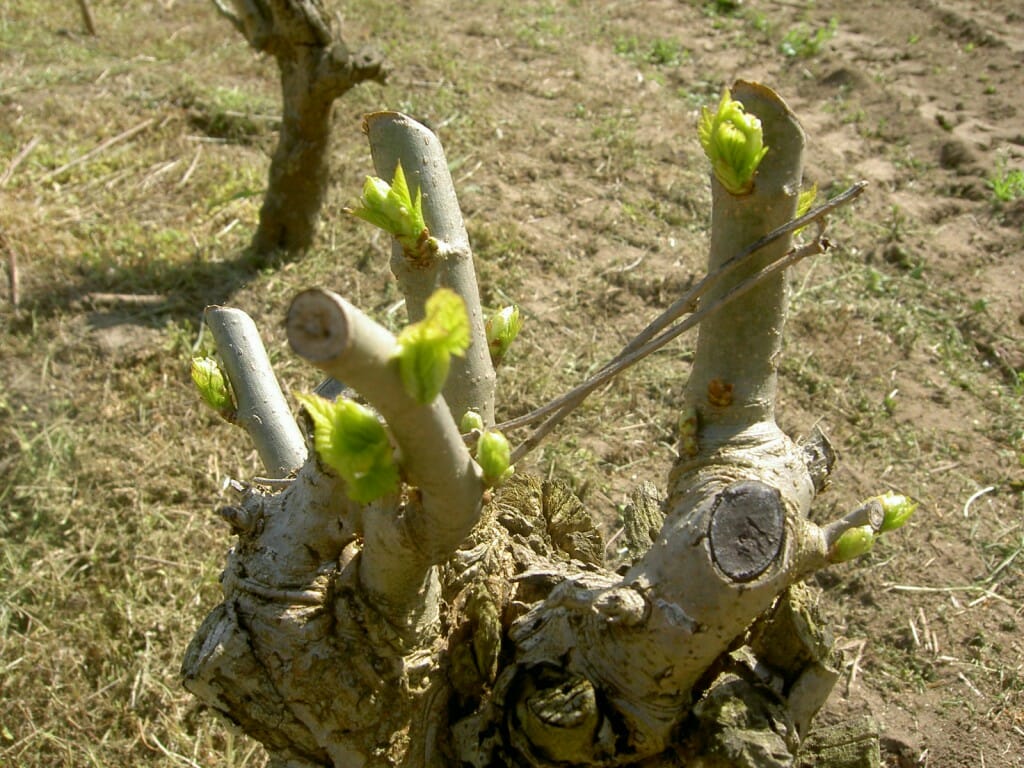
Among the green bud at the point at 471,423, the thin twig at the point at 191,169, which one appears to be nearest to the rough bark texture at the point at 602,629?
the green bud at the point at 471,423

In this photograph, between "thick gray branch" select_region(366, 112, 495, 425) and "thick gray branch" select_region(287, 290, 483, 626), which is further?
"thick gray branch" select_region(366, 112, 495, 425)

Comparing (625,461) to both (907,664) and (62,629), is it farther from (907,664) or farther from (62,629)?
(62,629)

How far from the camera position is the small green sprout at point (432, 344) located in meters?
1.00

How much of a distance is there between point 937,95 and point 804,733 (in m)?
5.34

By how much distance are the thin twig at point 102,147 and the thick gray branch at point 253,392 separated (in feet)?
12.5

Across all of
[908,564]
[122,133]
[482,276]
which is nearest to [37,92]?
[122,133]

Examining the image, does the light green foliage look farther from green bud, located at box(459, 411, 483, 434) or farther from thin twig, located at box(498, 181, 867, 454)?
green bud, located at box(459, 411, 483, 434)

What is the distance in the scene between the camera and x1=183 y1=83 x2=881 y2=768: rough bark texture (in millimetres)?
1519

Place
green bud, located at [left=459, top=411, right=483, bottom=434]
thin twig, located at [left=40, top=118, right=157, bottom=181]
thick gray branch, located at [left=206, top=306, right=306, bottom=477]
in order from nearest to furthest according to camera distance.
Answer: green bud, located at [left=459, top=411, right=483, bottom=434]
thick gray branch, located at [left=206, top=306, right=306, bottom=477]
thin twig, located at [left=40, top=118, right=157, bottom=181]

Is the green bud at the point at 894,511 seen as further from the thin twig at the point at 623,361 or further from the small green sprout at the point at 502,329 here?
the small green sprout at the point at 502,329

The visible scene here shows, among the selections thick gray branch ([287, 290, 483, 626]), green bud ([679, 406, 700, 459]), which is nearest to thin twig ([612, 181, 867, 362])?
green bud ([679, 406, 700, 459])

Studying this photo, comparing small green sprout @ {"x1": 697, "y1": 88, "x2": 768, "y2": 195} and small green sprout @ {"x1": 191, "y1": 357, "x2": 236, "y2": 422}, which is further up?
small green sprout @ {"x1": 697, "y1": 88, "x2": 768, "y2": 195}

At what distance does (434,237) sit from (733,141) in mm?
587

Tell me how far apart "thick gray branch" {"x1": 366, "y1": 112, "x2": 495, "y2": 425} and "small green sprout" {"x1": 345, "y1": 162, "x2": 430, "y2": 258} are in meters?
0.06
